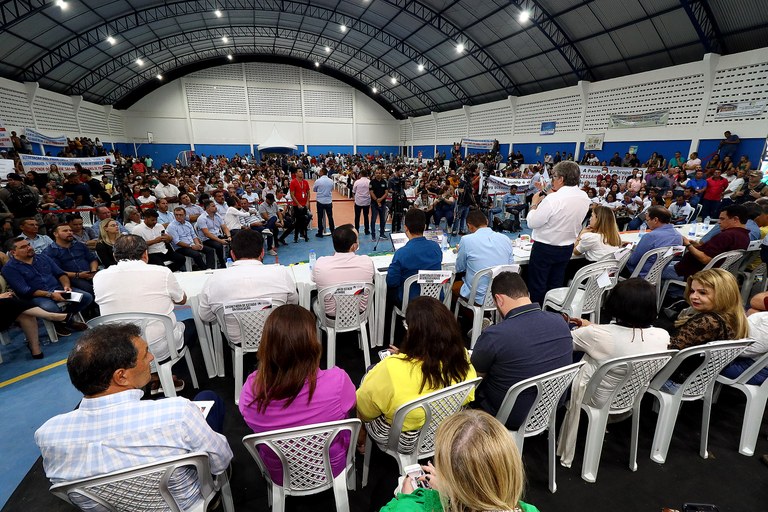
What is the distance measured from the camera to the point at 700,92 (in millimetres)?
10688

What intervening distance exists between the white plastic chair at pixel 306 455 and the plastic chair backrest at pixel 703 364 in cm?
192

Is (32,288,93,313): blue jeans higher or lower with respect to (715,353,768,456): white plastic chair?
higher

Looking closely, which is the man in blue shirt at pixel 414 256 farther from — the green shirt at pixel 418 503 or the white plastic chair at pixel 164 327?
the green shirt at pixel 418 503

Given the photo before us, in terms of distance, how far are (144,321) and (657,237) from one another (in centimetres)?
505

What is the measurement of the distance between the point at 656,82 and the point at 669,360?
14305 mm

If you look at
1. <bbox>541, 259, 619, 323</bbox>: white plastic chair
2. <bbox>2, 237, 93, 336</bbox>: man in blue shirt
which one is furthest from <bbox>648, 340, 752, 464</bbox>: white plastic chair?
<bbox>2, 237, 93, 336</bbox>: man in blue shirt

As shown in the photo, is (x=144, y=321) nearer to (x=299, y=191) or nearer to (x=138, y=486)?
(x=138, y=486)

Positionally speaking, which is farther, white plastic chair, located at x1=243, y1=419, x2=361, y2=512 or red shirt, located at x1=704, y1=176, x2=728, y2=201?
red shirt, located at x1=704, y1=176, x2=728, y2=201

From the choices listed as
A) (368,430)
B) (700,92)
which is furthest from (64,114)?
(700,92)

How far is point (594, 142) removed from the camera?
46.6 ft

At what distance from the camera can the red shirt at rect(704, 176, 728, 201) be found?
8.62 metres

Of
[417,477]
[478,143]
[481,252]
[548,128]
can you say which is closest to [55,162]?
[481,252]

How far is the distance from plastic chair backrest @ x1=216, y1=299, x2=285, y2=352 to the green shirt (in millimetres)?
1707

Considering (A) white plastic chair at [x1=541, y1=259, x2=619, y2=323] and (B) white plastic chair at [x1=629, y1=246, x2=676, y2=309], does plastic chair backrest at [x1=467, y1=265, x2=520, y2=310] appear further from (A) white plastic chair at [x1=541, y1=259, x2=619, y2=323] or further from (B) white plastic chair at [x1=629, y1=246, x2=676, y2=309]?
(B) white plastic chair at [x1=629, y1=246, x2=676, y2=309]
